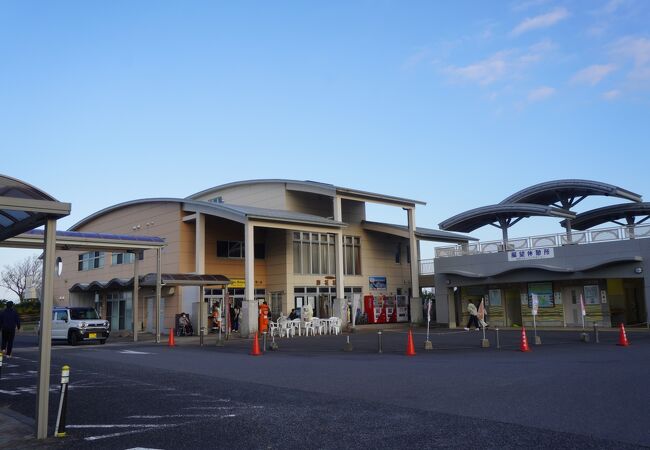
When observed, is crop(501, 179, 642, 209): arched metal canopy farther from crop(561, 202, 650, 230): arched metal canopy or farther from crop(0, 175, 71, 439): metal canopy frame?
crop(0, 175, 71, 439): metal canopy frame

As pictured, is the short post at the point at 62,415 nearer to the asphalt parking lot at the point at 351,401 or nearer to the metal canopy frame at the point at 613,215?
the asphalt parking lot at the point at 351,401

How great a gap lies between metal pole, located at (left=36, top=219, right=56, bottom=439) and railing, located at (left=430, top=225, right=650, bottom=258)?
26415 millimetres

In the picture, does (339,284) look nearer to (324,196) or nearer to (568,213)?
(324,196)

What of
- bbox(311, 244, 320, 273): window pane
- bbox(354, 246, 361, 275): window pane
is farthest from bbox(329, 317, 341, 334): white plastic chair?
bbox(354, 246, 361, 275): window pane

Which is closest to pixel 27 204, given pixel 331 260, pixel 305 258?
pixel 305 258

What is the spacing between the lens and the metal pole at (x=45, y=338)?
713cm

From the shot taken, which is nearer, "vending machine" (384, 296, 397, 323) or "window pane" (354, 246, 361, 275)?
"window pane" (354, 246, 361, 275)

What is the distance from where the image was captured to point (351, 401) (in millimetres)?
9016

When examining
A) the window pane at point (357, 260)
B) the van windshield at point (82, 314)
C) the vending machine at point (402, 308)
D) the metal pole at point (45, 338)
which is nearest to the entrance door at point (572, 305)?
the vending machine at point (402, 308)

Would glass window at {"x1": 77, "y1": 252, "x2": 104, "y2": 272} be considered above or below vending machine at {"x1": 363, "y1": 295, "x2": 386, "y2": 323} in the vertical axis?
above

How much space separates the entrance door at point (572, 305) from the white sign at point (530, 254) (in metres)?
2.08

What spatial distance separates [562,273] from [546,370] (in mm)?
18327

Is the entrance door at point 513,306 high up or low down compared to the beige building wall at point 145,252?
down

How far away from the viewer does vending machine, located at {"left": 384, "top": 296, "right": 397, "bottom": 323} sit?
38281 mm
